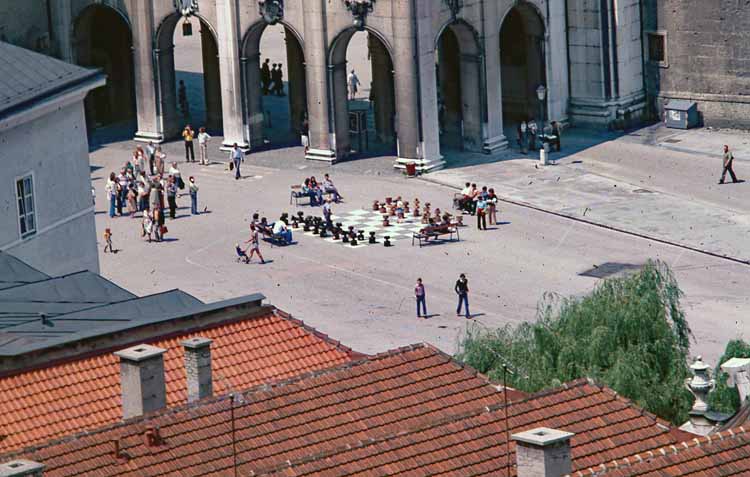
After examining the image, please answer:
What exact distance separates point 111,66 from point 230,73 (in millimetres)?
9506

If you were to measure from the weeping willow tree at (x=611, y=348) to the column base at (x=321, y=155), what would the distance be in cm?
3093

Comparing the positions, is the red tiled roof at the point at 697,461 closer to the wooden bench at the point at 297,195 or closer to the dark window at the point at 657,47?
the wooden bench at the point at 297,195

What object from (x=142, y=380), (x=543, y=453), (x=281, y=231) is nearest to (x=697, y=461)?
(x=543, y=453)

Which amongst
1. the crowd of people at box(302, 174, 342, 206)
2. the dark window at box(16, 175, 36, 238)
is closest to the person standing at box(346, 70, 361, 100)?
the crowd of people at box(302, 174, 342, 206)

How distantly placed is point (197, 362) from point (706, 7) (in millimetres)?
53199

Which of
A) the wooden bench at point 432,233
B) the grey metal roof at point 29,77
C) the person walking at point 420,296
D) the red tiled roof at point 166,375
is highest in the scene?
the grey metal roof at point 29,77

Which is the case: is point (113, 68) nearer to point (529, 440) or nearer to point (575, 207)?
point (575, 207)

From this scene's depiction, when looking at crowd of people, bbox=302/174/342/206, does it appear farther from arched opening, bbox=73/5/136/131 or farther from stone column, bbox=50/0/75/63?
arched opening, bbox=73/5/136/131

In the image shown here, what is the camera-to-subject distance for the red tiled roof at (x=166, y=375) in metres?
41.3

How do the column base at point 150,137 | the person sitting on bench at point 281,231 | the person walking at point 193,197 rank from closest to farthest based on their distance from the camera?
the person sitting on bench at point 281,231, the person walking at point 193,197, the column base at point 150,137

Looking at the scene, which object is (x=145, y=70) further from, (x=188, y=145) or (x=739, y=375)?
(x=739, y=375)

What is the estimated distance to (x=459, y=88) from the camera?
92.1m

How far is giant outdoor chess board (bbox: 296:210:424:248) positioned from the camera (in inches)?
2995

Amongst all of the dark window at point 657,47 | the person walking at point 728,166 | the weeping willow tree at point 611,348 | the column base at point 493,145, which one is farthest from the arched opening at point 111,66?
the weeping willow tree at point 611,348
